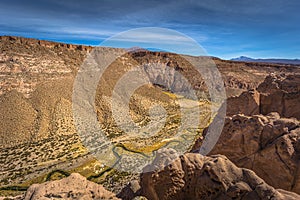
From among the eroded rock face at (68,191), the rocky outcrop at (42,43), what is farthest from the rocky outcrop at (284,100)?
the rocky outcrop at (42,43)

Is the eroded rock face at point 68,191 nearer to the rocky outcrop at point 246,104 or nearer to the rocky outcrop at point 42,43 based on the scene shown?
the rocky outcrop at point 246,104

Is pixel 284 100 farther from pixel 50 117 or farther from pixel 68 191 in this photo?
pixel 50 117

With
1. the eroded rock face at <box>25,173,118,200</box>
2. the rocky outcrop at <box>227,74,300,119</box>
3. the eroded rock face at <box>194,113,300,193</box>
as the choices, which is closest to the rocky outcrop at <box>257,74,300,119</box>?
the rocky outcrop at <box>227,74,300,119</box>

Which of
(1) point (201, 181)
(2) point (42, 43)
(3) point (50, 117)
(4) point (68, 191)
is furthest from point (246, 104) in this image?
(2) point (42, 43)

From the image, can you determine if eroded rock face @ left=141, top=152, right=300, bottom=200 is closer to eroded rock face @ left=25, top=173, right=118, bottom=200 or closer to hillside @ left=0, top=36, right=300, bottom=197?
eroded rock face @ left=25, top=173, right=118, bottom=200

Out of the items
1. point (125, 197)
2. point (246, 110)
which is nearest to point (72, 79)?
point (246, 110)

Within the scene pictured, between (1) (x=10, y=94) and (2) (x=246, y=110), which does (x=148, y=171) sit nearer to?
(2) (x=246, y=110)
